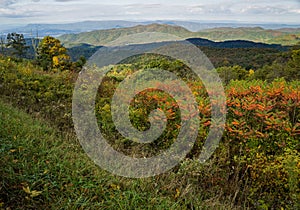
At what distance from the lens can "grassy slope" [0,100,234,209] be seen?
7.06 feet

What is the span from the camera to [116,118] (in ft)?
13.9

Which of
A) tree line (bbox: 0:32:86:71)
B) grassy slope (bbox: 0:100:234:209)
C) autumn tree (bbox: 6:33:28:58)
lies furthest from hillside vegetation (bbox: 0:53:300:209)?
autumn tree (bbox: 6:33:28:58)

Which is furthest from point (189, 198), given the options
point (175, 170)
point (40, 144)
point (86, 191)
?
point (40, 144)

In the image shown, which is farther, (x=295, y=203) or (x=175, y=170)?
(x=175, y=170)

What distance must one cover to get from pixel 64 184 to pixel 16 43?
3061 centimetres

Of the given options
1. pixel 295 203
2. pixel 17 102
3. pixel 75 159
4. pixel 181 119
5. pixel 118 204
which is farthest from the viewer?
pixel 17 102

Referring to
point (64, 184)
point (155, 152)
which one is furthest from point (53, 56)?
point (64, 184)

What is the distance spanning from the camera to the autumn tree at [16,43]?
2805 centimetres

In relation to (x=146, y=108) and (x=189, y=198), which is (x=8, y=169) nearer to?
(x=189, y=198)

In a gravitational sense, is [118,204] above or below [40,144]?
below

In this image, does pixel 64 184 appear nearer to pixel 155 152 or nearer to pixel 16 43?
pixel 155 152

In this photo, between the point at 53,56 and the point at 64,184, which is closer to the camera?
the point at 64,184

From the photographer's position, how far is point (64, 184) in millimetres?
2385

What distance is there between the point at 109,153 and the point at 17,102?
8.37 feet
